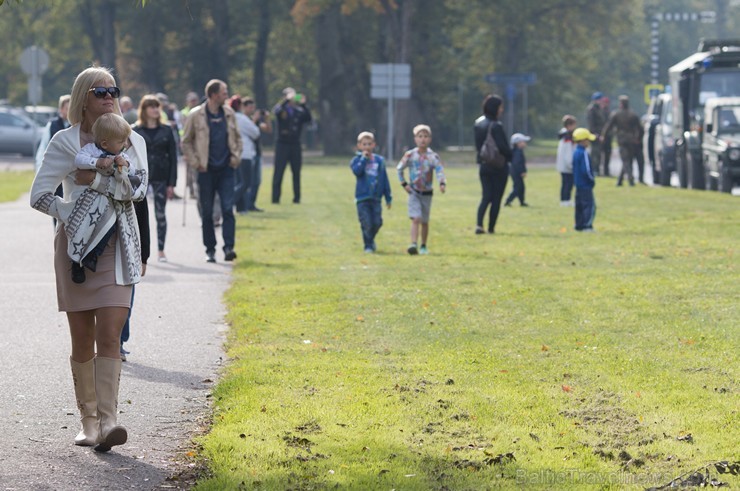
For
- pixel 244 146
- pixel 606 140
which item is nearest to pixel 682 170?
pixel 606 140

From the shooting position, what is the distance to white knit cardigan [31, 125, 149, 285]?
6668mm

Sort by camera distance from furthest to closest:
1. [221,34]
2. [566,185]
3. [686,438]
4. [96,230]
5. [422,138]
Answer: [221,34] < [566,185] < [422,138] < [96,230] < [686,438]

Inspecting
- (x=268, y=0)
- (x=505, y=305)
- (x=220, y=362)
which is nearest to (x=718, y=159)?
(x=505, y=305)

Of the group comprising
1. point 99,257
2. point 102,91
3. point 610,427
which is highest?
point 102,91

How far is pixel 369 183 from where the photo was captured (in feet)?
52.4

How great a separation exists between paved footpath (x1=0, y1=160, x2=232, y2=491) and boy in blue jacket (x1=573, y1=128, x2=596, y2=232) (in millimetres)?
5283

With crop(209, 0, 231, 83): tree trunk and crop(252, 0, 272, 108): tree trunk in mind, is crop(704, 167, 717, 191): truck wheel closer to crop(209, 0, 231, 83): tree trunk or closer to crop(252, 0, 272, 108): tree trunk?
crop(209, 0, 231, 83): tree trunk

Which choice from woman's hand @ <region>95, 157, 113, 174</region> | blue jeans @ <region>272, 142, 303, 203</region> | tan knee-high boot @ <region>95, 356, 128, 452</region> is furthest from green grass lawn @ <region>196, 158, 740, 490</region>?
blue jeans @ <region>272, 142, 303, 203</region>

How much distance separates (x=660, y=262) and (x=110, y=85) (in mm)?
8934

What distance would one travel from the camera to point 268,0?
61.1 meters

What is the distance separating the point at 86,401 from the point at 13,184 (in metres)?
27.3

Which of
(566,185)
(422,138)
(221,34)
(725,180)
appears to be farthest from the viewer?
(221,34)

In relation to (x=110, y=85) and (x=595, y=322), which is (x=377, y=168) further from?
(x=110, y=85)

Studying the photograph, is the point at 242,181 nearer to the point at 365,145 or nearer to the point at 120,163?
the point at 365,145
